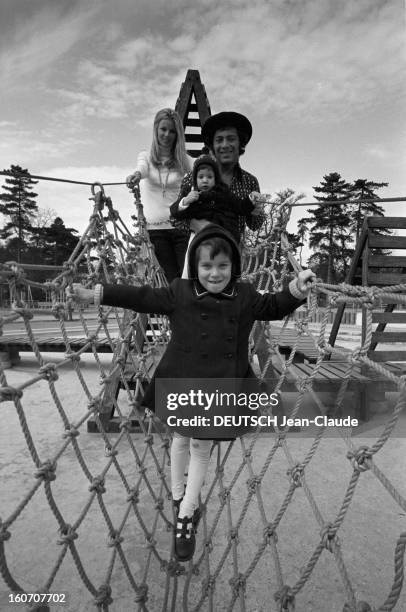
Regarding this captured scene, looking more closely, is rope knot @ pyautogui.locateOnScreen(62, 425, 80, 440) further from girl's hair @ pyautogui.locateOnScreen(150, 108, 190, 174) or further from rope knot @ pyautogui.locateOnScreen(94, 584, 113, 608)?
girl's hair @ pyautogui.locateOnScreen(150, 108, 190, 174)

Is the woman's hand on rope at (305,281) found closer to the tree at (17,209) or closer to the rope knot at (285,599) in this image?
the rope knot at (285,599)

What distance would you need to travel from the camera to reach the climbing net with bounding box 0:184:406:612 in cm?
99

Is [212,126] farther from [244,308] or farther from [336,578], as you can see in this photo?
[336,578]

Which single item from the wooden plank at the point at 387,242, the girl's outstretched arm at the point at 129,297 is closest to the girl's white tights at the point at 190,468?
the girl's outstretched arm at the point at 129,297

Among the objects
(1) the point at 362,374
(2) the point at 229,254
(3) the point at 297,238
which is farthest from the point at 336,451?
(3) the point at 297,238

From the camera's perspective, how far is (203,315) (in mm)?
1269

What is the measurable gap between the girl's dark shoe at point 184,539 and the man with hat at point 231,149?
132 centimetres

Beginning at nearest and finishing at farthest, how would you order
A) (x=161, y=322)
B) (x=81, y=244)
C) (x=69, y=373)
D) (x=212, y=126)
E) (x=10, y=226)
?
(x=81, y=244), (x=212, y=126), (x=161, y=322), (x=69, y=373), (x=10, y=226)

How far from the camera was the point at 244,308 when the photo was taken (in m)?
1.31

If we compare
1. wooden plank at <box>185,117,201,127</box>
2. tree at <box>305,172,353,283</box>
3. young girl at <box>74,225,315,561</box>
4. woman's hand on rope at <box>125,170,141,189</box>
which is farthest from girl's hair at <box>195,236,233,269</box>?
tree at <box>305,172,353,283</box>

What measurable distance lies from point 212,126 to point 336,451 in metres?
2.06

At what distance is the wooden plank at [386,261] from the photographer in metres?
3.25

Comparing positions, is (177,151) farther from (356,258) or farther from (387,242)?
(387,242)

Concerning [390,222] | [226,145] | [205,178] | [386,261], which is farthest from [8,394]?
[390,222]
